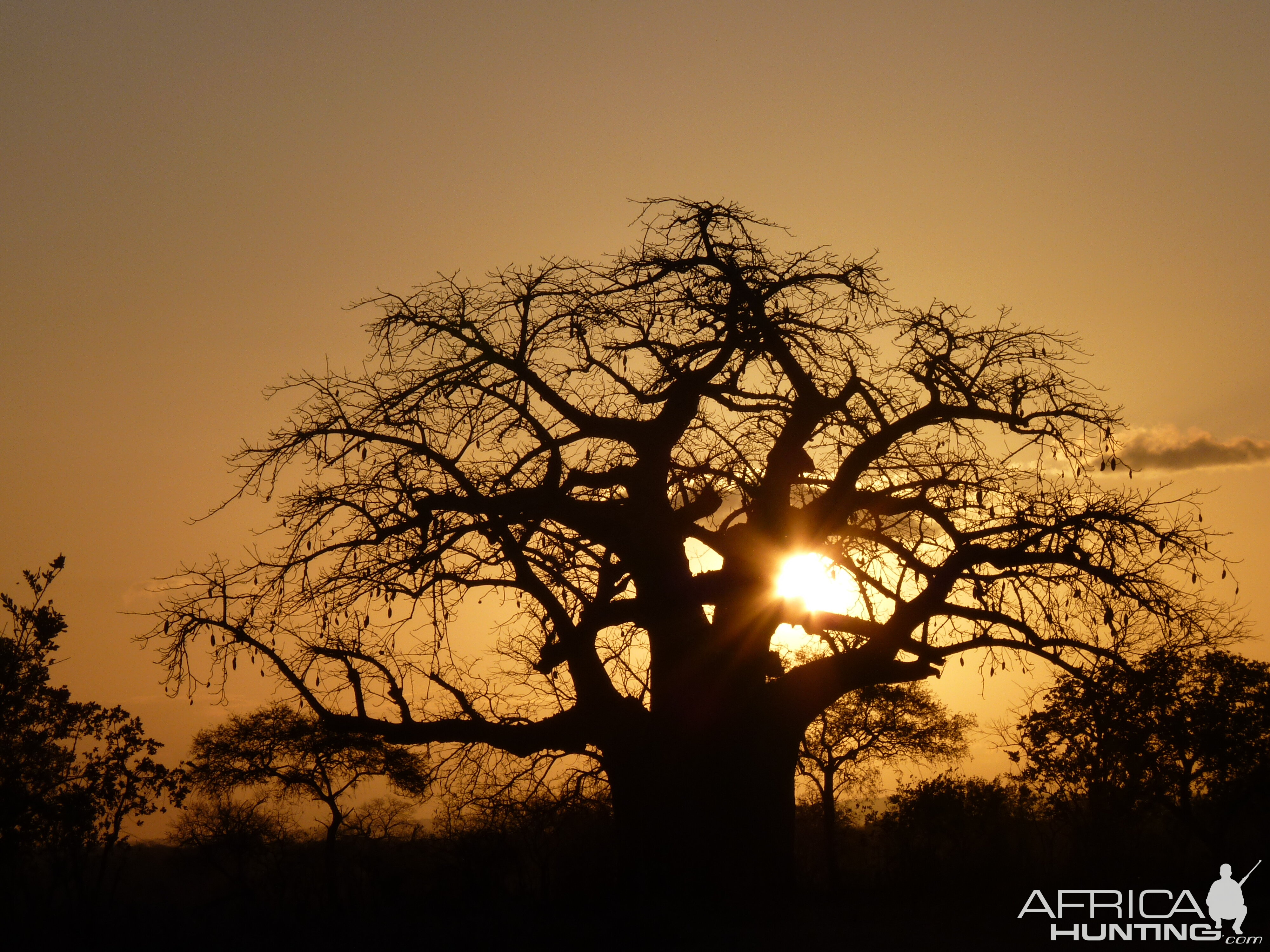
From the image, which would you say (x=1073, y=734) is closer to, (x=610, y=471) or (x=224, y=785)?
(x=610, y=471)

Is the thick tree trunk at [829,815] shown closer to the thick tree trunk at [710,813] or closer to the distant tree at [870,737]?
the distant tree at [870,737]

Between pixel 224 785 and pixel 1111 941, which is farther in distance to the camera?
pixel 224 785

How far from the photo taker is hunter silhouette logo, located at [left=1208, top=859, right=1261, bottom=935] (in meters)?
8.95

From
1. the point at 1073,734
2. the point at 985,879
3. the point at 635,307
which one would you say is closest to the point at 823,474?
the point at 635,307

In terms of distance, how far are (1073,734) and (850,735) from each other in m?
10.1

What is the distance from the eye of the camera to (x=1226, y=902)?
29.9ft

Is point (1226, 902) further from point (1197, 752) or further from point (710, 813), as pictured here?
point (1197, 752)

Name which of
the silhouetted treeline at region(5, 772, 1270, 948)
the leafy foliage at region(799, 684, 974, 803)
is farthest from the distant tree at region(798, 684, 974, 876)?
the silhouetted treeline at region(5, 772, 1270, 948)

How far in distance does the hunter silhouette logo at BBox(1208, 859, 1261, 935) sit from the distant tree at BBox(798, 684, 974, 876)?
17.1 metres

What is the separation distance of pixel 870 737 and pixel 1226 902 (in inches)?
798

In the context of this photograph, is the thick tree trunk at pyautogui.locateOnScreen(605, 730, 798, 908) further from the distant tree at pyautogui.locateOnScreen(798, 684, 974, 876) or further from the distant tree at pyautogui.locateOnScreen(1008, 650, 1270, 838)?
the distant tree at pyautogui.locateOnScreen(798, 684, 974, 876)

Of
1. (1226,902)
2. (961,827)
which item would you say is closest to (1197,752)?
(961,827)

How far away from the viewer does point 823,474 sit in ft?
36.1

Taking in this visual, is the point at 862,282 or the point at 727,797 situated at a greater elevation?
the point at 862,282
